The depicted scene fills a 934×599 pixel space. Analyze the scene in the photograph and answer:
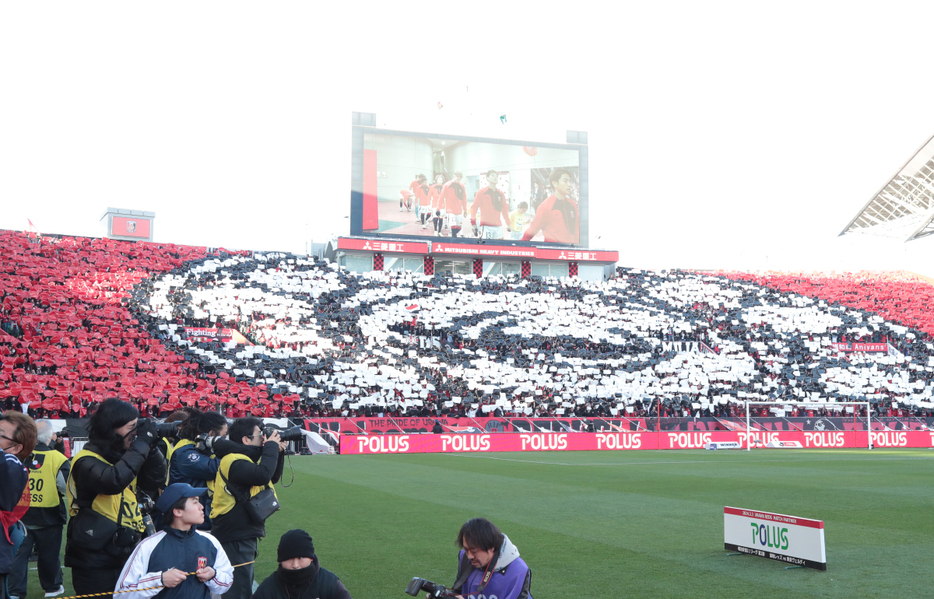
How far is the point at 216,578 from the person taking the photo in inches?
211

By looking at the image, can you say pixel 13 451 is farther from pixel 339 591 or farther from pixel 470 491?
pixel 470 491

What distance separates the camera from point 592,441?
34812 mm

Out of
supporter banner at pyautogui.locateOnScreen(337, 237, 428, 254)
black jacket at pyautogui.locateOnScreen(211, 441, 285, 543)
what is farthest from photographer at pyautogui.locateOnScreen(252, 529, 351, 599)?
supporter banner at pyautogui.locateOnScreen(337, 237, 428, 254)

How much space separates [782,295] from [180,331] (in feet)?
123

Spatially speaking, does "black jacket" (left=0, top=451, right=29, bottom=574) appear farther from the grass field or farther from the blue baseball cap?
the grass field

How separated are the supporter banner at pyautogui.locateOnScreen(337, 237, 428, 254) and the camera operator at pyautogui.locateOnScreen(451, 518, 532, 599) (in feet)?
149

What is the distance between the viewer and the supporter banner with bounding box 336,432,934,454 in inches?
1256

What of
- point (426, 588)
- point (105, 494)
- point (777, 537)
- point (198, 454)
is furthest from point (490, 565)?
point (777, 537)

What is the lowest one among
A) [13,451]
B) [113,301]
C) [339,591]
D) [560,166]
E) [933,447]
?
[933,447]

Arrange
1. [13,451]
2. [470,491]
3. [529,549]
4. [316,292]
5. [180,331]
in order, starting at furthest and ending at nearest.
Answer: [316,292] → [180,331] → [470,491] → [529,549] → [13,451]

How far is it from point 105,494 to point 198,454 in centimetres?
120

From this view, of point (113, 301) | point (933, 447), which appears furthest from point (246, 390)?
point (933, 447)

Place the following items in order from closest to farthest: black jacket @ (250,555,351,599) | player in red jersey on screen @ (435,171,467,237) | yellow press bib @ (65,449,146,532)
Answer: black jacket @ (250,555,351,599)
yellow press bib @ (65,449,146,532)
player in red jersey on screen @ (435,171,467,237)

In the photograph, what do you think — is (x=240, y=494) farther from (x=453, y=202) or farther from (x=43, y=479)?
(x=453, y=202)
